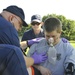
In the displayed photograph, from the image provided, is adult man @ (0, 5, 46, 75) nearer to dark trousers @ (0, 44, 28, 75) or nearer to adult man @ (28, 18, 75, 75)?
dark trousers @ (0, 44, 28, 75)

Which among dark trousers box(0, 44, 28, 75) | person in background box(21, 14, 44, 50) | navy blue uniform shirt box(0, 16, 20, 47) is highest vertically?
navy blue uniform shirt box(0, 16, 20, 47)

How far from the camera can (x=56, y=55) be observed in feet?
11.4

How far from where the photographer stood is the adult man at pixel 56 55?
3.45 metres

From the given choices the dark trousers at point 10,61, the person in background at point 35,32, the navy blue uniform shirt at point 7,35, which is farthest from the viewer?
the person in background at point 35,32

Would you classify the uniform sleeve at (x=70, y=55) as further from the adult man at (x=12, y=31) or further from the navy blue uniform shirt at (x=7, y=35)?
the navy blue uniform shirt at (x=7, y=35)

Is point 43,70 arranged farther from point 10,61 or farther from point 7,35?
point 10,61

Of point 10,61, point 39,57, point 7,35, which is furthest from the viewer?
point 39,57

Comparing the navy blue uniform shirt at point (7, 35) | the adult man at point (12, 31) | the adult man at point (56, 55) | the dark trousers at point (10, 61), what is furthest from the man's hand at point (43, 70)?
the dark trousers at point (10, 61)

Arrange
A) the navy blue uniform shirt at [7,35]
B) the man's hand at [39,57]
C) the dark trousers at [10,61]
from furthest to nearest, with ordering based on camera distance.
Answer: the man's hand at [39,57] < the navy blue uniform shirt at [7,35] < the dark trousers at [10,61]

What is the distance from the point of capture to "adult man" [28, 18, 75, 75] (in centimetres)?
345

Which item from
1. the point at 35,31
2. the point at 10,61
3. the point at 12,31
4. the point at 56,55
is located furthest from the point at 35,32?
the point at 10,61

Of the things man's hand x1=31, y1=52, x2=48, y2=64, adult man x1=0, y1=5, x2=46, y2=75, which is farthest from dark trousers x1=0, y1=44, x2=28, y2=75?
man's hand x1=31, y1=52, x2=48, y2=64

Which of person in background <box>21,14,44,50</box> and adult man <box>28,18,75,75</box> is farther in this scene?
person in background <box>21,14,44,50</box>

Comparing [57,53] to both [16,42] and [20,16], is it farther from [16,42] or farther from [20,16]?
[16,42]
